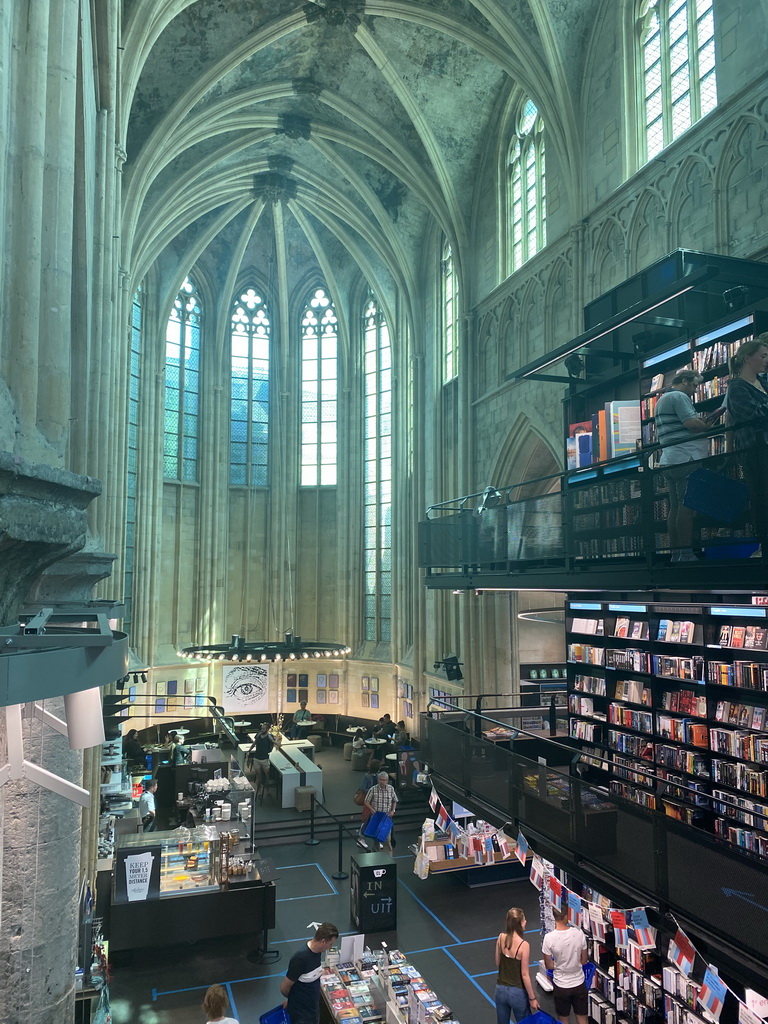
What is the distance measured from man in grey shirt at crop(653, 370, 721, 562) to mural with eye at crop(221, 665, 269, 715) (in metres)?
19.2

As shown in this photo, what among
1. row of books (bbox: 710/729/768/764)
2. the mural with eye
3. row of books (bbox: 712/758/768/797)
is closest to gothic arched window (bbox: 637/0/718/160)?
row of books (bbox: 710/729/768/764)

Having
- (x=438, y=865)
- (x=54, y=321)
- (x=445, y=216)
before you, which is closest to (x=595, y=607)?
(x=438, y=865)

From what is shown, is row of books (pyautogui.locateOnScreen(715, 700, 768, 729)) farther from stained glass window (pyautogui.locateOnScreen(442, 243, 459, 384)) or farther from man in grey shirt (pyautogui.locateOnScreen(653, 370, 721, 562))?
stained glass window (pyautogui.locateOnScreen(442, 243, 459, 384))

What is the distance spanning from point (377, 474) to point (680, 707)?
17863 millimetres

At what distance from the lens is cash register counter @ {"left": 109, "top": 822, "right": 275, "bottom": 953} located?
29.2ft

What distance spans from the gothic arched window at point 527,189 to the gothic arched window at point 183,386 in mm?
12179

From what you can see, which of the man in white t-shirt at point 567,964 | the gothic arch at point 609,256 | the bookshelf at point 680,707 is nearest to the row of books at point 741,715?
the bookshelf at point 680,707

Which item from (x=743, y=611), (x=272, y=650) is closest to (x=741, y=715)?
(x=743, y=611)

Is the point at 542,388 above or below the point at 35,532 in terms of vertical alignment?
above

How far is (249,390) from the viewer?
85.8 ft

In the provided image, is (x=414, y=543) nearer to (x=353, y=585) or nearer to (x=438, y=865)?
(x=353, y=585)

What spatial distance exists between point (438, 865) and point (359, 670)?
41.5ft

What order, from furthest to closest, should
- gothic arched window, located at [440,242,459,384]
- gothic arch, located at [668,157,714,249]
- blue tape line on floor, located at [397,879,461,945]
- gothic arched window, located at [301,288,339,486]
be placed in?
gothic arched window, located at [301,288,339,486]
gothic arched window, located at [440,242,459,384]
gothic arch, located at [668,157,714,249]
blue tape line on floor, located at [397,879,461,945]

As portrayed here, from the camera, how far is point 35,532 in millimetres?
2109
